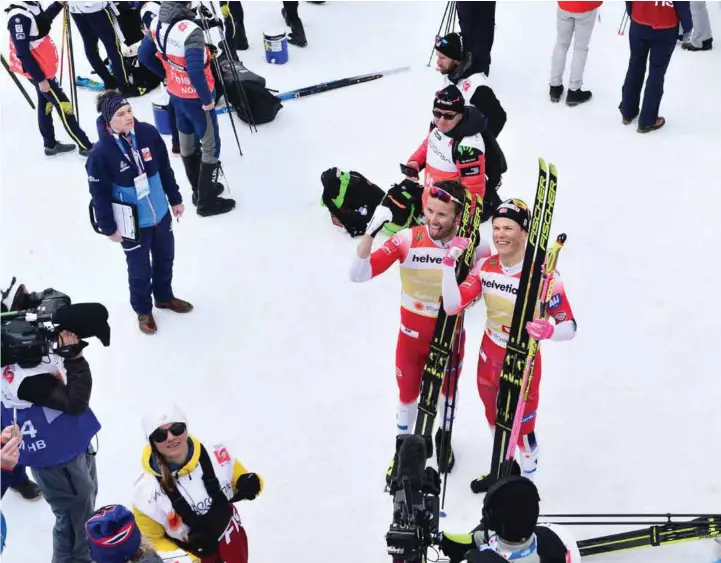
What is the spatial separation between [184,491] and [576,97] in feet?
19.6

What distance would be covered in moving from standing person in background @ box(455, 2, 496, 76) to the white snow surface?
1.36 feet

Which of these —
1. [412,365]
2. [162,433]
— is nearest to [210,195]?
[412,365]

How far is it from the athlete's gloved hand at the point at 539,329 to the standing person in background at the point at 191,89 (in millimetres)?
3626

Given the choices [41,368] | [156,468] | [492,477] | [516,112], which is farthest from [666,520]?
[516,112]

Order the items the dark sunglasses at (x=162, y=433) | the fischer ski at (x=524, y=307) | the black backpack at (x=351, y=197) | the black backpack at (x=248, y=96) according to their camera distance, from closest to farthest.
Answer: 1. the dark sunglasses at (x=162, y=433)
2. the fischer ski at (x=524, y=307)
3. the black backpack at (x=351, y=197)
4. the black backpack at (x=248, y=96)

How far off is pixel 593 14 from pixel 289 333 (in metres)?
4.24

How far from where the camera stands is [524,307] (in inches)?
153

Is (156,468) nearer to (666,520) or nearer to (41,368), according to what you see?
(41,368)

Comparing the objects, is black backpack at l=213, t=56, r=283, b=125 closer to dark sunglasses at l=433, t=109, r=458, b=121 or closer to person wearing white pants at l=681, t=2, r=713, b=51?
dark sunglasses at l=433, t=109, r=458, b=121

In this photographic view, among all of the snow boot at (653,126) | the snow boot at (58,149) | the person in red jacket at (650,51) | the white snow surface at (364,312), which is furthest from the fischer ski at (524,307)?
the snow boot at (58,149)

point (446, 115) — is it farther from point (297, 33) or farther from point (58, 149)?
point (297, 33)

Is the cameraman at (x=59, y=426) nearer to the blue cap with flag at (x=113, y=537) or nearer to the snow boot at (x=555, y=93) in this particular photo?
the blue cap with flag at (x=113, y=537)

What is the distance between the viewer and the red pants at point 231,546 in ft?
11.9

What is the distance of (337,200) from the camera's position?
6484 mm
